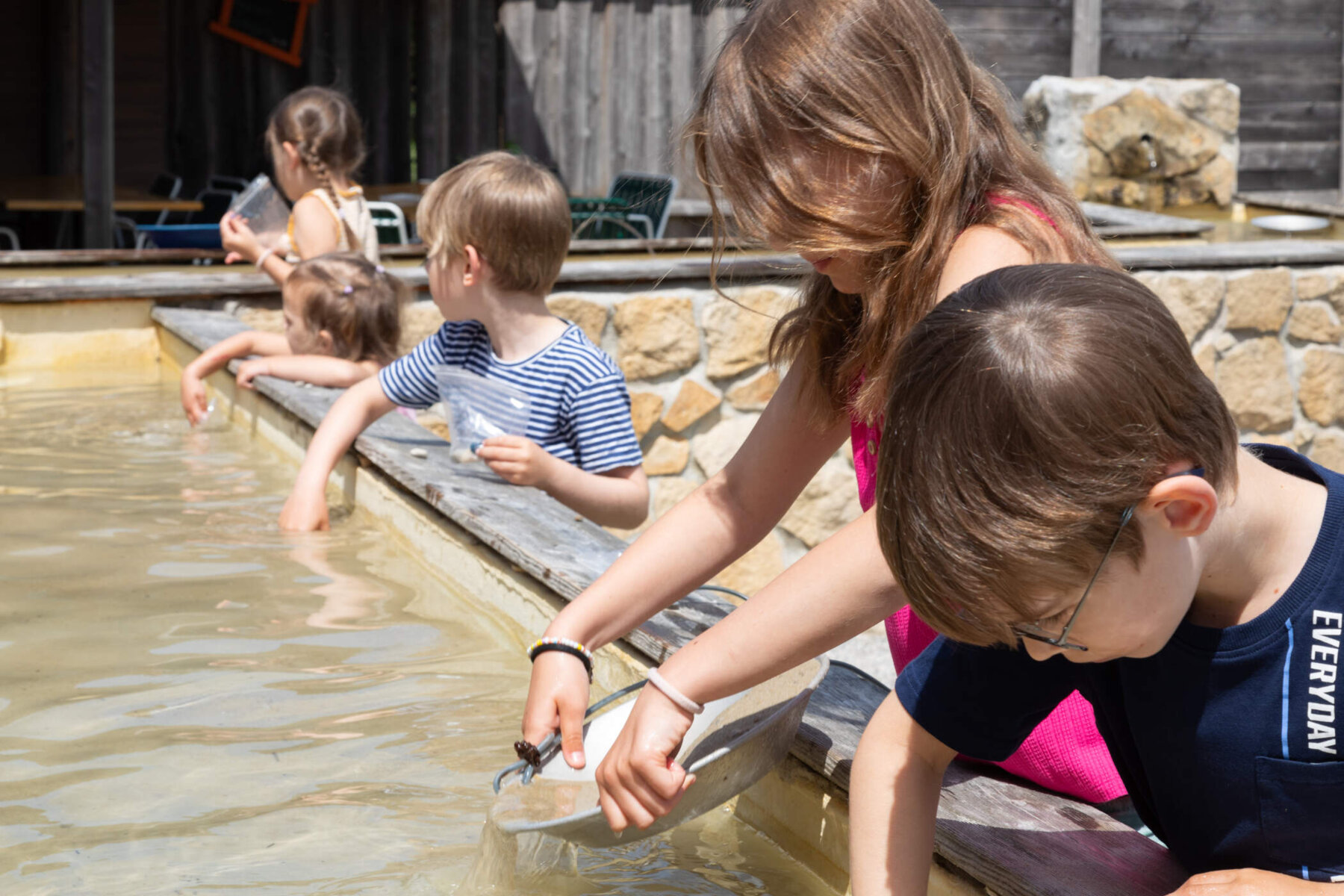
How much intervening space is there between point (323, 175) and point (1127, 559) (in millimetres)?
4329

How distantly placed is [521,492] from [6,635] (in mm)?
959

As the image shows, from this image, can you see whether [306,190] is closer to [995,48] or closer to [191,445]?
[191,445]

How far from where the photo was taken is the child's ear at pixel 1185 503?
0.96 meters

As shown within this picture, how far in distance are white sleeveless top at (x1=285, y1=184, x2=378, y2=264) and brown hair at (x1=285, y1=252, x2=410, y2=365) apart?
0.76m

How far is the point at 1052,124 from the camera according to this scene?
8719 mm

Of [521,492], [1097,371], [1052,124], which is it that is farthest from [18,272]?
[1052,124]

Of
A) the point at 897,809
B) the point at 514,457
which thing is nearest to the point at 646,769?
the point at 897,809

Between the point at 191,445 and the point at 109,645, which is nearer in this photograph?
the point at 109,645

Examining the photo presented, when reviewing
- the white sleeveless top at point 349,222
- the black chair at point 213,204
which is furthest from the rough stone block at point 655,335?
the black chair at point 213,204

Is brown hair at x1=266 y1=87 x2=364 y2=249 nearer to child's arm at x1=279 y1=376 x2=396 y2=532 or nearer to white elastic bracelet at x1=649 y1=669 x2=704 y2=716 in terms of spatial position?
child's arm at x1=279 y1=376 x2=396 y2=532

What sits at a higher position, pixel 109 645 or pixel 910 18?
pixel 910 18

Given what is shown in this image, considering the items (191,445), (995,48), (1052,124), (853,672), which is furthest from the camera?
(995,48)

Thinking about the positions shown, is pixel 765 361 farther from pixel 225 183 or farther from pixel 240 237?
pixel 225 183

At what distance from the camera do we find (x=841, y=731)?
1.61m
